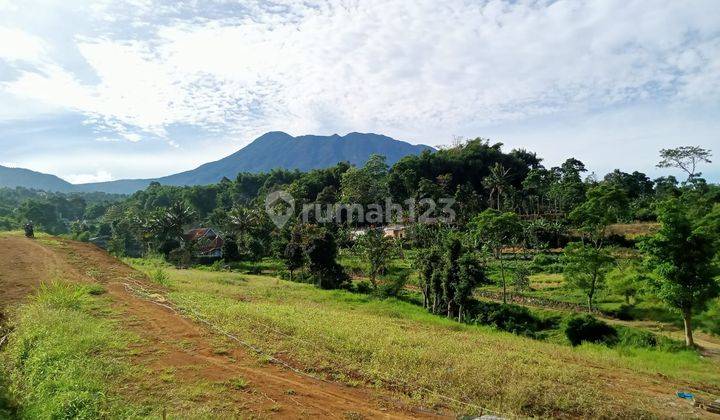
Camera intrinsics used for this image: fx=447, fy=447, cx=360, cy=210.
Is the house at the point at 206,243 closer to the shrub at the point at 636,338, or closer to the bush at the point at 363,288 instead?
the bush at the point at 363,288

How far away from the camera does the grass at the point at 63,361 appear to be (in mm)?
8719

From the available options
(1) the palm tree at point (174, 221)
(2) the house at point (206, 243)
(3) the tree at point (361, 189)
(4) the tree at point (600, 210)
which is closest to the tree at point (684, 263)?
(4) the tree at point (600, 210)

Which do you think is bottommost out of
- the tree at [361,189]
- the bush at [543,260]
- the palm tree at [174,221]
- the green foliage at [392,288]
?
the green foliage at [392,288]

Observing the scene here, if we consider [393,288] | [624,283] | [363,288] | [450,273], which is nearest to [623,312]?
[624,283]

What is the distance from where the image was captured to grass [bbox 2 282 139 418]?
8719 millimetres

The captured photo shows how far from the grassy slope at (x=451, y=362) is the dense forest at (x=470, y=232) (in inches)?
241

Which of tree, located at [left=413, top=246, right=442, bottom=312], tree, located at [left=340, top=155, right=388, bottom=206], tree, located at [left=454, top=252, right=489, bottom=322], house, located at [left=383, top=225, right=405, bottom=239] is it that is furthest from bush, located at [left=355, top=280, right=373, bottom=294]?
tree, located at [left=340, top=155, right=388, bottom=206]

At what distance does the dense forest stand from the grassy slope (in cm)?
611

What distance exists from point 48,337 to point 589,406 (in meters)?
13.7

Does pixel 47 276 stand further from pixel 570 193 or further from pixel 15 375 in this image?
pixel 570 193

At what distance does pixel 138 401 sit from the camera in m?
9.04

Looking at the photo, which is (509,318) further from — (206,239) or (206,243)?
(206,239)

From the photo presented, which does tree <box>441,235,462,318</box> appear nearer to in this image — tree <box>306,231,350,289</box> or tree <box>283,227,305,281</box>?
tree <box>306,231,350,289</box>

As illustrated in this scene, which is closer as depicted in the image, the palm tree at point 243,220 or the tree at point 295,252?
Answer: the tree at point 295,252
